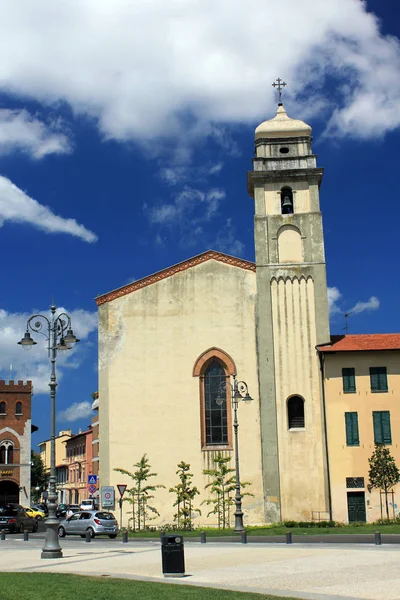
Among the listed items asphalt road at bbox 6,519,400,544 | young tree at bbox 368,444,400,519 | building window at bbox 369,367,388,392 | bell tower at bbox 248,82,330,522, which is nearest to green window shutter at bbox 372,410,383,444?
young tree at bbox 368,444,400,519

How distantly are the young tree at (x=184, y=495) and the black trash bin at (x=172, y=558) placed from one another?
Answer: 1988cm

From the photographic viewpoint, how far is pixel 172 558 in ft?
56.6

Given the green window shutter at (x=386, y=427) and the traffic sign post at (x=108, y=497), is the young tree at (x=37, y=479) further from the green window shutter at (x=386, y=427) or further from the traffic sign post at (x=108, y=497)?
the green window shutter at (x=386, y=427)

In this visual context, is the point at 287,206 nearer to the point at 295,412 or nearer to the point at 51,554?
the point at 295,412

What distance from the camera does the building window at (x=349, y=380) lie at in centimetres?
3750

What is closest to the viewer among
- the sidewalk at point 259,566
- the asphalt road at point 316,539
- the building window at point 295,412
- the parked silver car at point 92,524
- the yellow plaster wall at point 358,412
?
the sidewalk at point 259,566

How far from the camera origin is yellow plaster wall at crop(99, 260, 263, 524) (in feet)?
125

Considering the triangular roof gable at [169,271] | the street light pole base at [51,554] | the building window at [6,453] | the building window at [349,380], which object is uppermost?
the triangular roof gable at [169,271]

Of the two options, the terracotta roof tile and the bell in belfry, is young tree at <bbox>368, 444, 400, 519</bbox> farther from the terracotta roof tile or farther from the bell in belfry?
the bell in belfry

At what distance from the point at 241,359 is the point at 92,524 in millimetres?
11378

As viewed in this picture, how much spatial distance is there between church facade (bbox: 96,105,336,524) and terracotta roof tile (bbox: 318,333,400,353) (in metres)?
1.04

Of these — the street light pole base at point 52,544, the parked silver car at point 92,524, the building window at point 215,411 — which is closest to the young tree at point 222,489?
the building window at point 215,411

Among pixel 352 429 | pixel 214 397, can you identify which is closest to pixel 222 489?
pixel 214 397

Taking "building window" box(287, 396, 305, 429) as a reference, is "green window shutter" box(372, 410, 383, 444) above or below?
below
